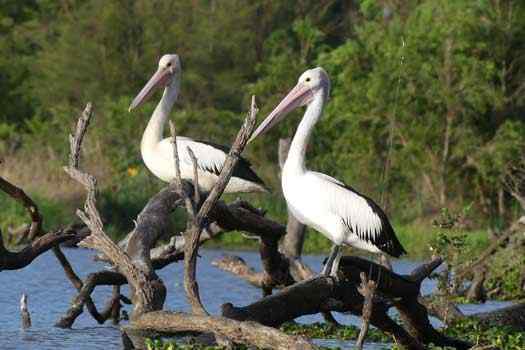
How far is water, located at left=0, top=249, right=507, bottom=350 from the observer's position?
9.63 meters

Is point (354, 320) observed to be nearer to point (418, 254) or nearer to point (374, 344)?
point (374, 344)

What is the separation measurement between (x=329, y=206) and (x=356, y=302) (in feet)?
2.45

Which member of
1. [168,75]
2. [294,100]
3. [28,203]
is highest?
[168,75]

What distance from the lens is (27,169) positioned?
890 inches

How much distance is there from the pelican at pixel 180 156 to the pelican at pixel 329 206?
177 cm

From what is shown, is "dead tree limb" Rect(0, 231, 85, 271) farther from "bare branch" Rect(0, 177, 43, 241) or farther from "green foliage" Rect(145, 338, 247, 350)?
"green foliage" Rect(145, 338, 247, 350)

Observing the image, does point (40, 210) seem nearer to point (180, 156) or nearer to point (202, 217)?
point (180, 156)

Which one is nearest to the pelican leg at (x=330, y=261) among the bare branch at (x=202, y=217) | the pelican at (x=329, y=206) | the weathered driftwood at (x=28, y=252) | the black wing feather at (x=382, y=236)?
the pelican at (x=329, y=206)

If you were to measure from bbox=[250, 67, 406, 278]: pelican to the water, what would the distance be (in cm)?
154

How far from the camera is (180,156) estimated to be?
10195 mm

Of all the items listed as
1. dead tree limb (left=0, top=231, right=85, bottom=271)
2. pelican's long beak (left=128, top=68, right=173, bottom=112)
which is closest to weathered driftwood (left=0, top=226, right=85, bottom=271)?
dead tree limb (left=0, top=231, right=85, bottom=271)

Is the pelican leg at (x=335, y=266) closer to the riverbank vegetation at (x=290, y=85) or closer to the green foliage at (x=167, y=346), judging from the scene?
the green foliage at (x=167, y=346)

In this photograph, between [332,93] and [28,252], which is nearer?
[28,252]

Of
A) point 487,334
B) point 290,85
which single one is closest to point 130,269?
point 487,334
